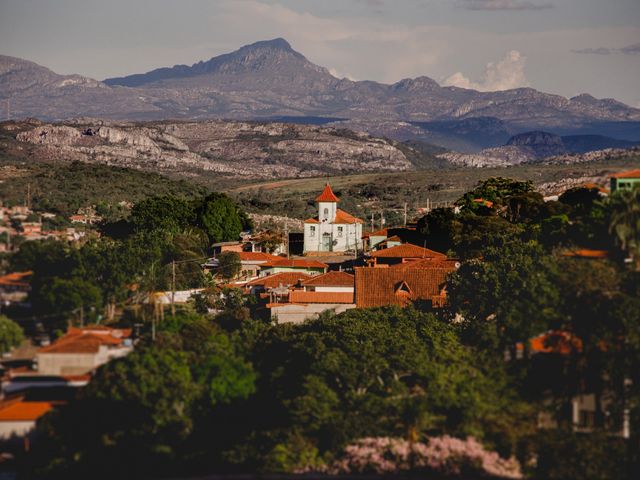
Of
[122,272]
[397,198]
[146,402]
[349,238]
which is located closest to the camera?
[146,402]

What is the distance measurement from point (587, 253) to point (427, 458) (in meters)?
5.55

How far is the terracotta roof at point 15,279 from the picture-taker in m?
17.5

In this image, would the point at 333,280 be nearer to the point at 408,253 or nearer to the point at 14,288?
the point at 408,253

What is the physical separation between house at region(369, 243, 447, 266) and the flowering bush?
59.7 feet

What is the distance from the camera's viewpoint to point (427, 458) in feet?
56.9

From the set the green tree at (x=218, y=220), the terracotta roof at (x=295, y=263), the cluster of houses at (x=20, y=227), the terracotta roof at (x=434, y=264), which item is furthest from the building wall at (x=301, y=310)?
the green tree at (x=218, y=220)

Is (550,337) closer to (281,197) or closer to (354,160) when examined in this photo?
(281,197)

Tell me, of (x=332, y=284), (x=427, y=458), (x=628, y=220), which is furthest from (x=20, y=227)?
(x=332, y=284)

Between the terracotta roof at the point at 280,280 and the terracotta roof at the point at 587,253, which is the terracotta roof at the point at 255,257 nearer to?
the terracotta roof at the point at 280,280

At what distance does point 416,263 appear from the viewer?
3250cm

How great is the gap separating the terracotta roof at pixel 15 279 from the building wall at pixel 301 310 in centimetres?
1093

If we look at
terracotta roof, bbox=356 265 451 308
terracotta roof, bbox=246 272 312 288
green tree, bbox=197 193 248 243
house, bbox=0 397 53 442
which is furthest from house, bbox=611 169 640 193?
green tree, bbox=197 193 248 243

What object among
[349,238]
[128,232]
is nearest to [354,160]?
[349,238]

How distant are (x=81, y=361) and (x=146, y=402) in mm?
1667
